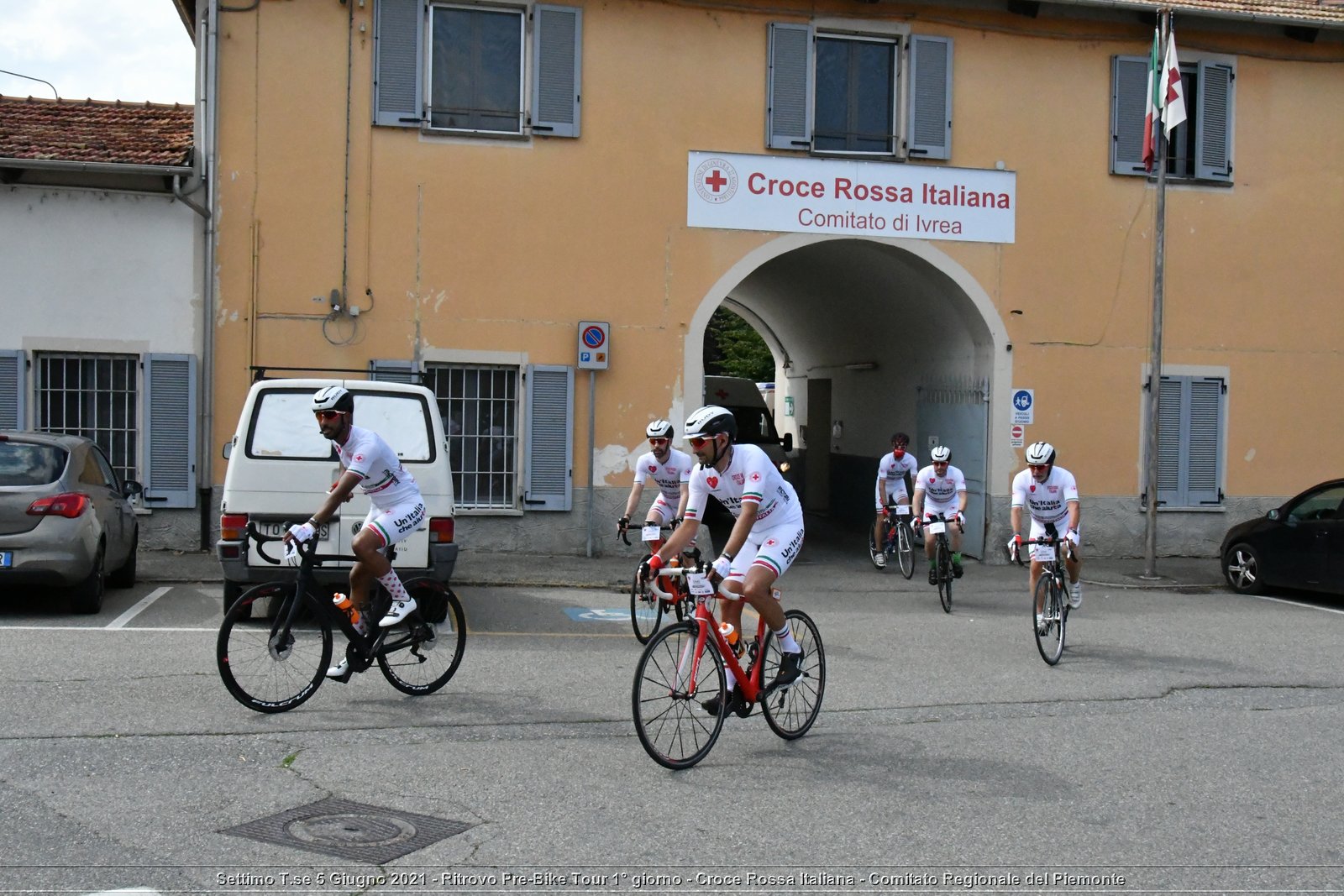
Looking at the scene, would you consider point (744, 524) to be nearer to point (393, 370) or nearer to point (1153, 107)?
point (393, 370)

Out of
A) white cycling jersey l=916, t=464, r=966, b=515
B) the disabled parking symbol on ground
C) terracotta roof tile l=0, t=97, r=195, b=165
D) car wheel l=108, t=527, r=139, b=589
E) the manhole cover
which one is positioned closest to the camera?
the manhole cover

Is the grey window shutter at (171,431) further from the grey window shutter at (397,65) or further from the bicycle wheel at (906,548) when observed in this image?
the bicycle wheel at (906,548)

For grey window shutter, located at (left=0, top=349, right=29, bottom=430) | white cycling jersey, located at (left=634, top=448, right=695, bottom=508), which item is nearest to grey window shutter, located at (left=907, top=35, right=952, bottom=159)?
white cycling jersey, located at (left=634, top=448, right=695, bottom=508)

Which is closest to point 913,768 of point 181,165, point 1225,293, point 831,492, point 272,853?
point 272,853

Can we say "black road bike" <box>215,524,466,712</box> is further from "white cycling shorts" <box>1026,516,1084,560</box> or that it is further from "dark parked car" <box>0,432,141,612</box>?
"white cycling shorts" <box>1026,516,1084,560</box>

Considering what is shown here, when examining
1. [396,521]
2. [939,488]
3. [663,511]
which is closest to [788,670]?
[396,521]

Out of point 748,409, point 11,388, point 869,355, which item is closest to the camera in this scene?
point 11,388

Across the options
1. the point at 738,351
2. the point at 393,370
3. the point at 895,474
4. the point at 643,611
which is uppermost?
the point at 738,351

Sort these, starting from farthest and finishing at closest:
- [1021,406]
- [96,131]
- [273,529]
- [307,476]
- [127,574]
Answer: [1021,406] → [96,131] → [127,574] → [307,476] → [273,529]

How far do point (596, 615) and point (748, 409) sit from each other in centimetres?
1113

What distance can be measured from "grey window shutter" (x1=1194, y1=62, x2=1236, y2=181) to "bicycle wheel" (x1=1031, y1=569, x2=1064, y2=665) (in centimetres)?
1019

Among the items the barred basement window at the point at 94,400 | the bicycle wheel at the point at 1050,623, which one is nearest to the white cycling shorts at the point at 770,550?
the bicycle wheel at the point at 1050,623

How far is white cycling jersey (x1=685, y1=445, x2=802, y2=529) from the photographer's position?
6918 millimetres

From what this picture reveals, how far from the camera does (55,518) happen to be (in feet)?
35.6
